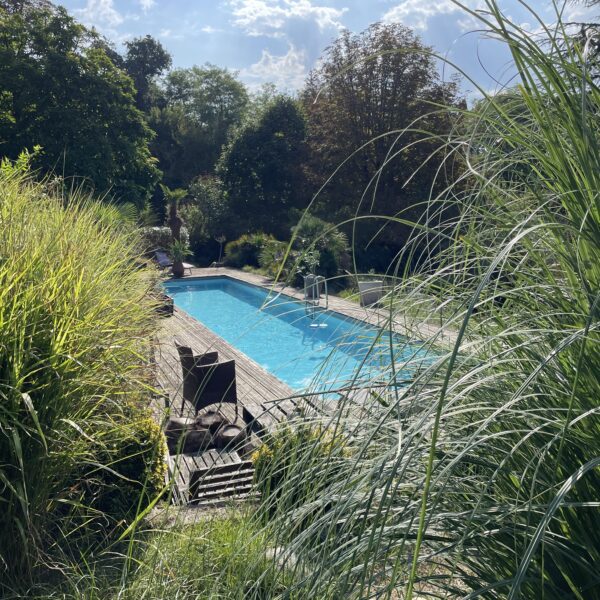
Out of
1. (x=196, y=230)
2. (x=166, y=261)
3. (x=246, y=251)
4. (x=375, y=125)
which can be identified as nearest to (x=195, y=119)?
(x=196, y=230)

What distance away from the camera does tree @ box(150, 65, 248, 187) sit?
30734 mm

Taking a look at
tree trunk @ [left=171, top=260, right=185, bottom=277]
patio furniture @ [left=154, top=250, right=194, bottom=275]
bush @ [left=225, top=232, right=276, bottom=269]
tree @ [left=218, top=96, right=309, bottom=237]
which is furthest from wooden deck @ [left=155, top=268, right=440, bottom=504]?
tree @ [left=218, top=96, right=309, bottom=237]

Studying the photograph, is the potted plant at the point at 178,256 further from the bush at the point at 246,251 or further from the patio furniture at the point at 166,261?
the bush at the point at 246,251

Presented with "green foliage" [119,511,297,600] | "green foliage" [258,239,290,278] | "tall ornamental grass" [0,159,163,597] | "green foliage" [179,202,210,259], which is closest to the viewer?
"green foliage" [119,511,297,600]

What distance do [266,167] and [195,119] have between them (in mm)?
14306

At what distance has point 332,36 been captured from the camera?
61.7 feet

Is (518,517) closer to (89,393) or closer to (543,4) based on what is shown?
(543,4)

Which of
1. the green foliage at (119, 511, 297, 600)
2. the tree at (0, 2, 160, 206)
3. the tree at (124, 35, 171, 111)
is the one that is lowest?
the green foliage at (119, 511, 297, 600)

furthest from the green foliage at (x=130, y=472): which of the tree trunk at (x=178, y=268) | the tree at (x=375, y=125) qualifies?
the tree trunk at (x=178, y=268)

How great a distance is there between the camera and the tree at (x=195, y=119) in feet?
101

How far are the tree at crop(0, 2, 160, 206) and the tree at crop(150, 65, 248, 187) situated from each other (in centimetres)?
1213

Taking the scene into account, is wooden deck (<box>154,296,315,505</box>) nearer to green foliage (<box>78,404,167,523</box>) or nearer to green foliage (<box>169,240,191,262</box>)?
green foliage (<box>78,404,167,523</box>)

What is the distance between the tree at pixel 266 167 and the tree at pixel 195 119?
674 centimetres

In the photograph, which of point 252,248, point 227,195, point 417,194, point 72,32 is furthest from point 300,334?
point 227,195
